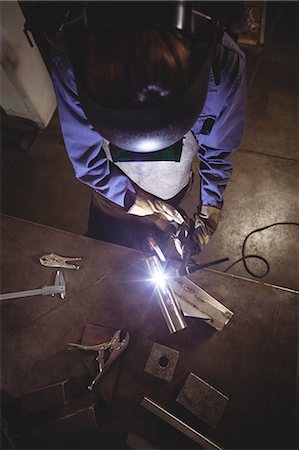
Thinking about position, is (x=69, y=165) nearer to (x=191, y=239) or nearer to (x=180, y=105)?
(x=191, y=239)

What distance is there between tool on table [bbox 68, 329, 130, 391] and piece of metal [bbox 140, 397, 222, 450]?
0.66ft

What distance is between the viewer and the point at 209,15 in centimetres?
99

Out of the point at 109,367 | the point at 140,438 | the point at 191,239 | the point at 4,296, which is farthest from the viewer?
the point at 191,239

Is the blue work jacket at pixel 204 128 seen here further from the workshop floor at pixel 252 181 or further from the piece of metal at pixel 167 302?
the workshop floor at pixel 252 181

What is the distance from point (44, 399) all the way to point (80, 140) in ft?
3.57

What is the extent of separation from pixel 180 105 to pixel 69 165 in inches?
87.1

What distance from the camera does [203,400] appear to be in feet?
4.63

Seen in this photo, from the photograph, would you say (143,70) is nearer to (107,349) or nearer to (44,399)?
(107,349)

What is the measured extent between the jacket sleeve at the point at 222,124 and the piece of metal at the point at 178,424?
39.8 inches

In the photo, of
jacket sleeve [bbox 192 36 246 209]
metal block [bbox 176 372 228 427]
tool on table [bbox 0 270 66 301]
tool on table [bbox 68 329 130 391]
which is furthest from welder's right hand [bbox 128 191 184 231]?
metal block [bbox 176 372 228 427]

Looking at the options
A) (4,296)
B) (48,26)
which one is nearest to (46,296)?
(4,296)

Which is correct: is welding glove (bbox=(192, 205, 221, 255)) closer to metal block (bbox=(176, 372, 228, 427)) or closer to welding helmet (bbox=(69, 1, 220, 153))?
metal block (bbox=(176, 372, 228, 427))

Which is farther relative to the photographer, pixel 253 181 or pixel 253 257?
pixel 253 181

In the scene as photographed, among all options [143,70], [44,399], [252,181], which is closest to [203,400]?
[44,399]
